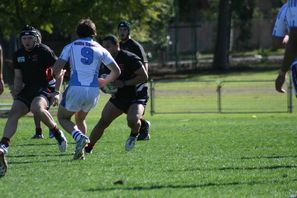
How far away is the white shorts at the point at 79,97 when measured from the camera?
11.8 m

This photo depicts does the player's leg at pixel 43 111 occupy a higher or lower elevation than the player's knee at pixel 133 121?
higher

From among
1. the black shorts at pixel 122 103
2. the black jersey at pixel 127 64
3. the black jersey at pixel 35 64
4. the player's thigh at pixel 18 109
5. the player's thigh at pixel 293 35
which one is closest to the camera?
the player's thigh at pixel 293 35

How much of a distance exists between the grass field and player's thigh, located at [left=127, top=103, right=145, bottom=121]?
1.88 ft

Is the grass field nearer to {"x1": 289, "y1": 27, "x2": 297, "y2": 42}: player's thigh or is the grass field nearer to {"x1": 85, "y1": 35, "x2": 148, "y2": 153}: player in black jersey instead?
{"x1": 85, "y1": 35, "x2": 148, "y2": 153}: player in black jersey

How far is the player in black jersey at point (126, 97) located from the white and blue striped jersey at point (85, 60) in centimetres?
128

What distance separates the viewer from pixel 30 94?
12.1 m

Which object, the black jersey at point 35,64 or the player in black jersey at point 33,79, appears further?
the black jersey at point 35,64

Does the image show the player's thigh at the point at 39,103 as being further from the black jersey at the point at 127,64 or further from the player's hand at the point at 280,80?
the player's hand at the point at 280,80

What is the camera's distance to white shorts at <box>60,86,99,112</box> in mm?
11812

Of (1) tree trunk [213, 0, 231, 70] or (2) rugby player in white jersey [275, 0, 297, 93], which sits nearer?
(2) rugby player in white jersey [275, 0, 297, 93]

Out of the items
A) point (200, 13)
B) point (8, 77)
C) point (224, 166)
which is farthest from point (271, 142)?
point (200, 13)

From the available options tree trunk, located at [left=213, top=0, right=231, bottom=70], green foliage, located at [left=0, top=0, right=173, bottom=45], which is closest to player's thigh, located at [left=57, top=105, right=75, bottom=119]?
green foliage, located at [left=0, top=0, right=173, bottom=45]

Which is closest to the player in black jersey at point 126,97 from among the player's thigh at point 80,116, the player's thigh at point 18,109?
the player's thigh at point 80,116

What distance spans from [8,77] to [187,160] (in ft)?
69.0
